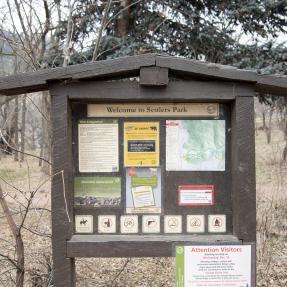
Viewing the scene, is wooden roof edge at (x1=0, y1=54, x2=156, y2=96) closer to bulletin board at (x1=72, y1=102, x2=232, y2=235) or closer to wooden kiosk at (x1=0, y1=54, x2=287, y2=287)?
wooden kiosk at (x1=0, y1=54, x2=287, y2=287)

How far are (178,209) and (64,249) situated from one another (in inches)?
31.7

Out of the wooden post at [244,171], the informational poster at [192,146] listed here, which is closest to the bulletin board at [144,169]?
the informational poster at [192,146]

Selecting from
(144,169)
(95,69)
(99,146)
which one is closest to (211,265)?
(144,169)

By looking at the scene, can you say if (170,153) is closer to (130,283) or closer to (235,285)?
(235,285)

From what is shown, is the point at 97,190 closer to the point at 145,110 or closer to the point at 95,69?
the point at 145,110

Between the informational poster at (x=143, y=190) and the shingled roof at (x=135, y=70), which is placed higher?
the shingled roof at (x=135, y=70)

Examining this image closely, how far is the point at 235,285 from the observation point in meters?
2.91

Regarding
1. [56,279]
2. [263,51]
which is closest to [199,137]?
[56,279]

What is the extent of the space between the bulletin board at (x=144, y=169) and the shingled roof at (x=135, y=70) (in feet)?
0.80

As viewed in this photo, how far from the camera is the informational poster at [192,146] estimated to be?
2.99 metres

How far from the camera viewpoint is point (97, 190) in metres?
2.98

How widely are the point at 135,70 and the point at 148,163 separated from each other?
24.6 inches

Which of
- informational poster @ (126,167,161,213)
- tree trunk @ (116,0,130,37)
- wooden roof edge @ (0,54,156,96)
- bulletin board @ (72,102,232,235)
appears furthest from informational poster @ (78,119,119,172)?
tree trunk @ (116,0,130,37)

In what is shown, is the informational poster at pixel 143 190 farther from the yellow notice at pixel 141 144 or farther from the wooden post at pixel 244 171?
the wooden post at pixel 244 171
